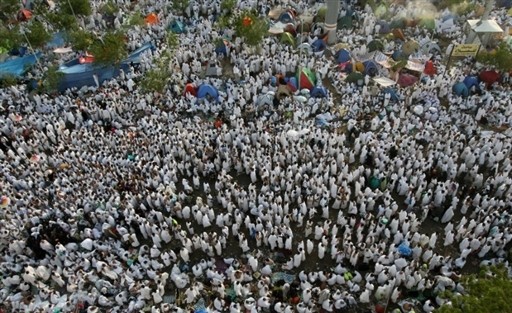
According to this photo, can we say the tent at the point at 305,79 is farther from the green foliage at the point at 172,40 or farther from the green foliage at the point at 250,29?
the green foliage at the point at 172,40

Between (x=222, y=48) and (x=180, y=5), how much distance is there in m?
4.06

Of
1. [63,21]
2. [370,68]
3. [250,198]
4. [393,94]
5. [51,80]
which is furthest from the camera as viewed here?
[63,21]

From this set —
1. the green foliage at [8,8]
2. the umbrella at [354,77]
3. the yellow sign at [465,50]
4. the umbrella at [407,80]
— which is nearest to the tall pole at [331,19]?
the umbrella at [354,77]

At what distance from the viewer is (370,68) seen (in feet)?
53.0

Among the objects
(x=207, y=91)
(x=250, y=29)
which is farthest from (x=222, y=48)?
(x=207, y=91)

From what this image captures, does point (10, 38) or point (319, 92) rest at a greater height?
point (10, 38)

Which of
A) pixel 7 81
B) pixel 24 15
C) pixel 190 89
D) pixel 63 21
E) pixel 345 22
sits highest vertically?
pixel 63 21

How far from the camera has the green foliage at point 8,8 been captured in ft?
67.3

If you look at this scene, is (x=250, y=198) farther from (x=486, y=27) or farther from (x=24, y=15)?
(x=24, y=15)

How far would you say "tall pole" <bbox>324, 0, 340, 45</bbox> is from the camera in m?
17.8

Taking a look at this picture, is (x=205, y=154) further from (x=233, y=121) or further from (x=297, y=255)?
(x=297, y=255)

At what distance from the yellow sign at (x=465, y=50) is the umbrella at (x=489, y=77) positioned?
1113 millimetres

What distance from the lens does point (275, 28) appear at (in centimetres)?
1845

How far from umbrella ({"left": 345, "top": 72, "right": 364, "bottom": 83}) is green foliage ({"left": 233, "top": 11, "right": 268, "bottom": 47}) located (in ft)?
12.8
